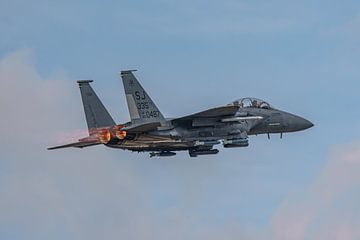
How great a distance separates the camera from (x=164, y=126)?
10700cm

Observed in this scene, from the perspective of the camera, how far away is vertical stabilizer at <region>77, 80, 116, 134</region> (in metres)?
107

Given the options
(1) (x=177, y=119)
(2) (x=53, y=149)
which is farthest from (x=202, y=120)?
A: (2) (x=53, y=149)

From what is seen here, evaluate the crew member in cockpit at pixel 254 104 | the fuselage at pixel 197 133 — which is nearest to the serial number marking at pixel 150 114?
the fuselage at pixel 197 133

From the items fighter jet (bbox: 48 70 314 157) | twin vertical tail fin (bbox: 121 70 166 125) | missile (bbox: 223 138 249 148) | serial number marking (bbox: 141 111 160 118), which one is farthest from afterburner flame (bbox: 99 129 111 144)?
missile (bbox: 223 138 249 148)

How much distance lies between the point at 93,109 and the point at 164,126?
4842mm

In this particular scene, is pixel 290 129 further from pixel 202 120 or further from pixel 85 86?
pixel 85 86

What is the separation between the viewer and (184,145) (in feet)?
352

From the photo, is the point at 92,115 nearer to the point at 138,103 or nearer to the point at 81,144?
the point at 81,144

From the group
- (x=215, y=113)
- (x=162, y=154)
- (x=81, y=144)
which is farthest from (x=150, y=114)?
(x=81, y=144)

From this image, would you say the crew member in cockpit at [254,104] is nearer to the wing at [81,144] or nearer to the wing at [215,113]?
the wing at [215,113]

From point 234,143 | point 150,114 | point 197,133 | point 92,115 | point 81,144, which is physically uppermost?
point 92,115

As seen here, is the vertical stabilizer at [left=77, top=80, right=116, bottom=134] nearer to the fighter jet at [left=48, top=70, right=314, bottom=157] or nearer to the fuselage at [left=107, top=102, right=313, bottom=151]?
the fighter jet at [left=48, top=70, right=314, bottom=157]

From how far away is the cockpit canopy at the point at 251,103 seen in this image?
356ft

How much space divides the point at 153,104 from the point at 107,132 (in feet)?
13.1
